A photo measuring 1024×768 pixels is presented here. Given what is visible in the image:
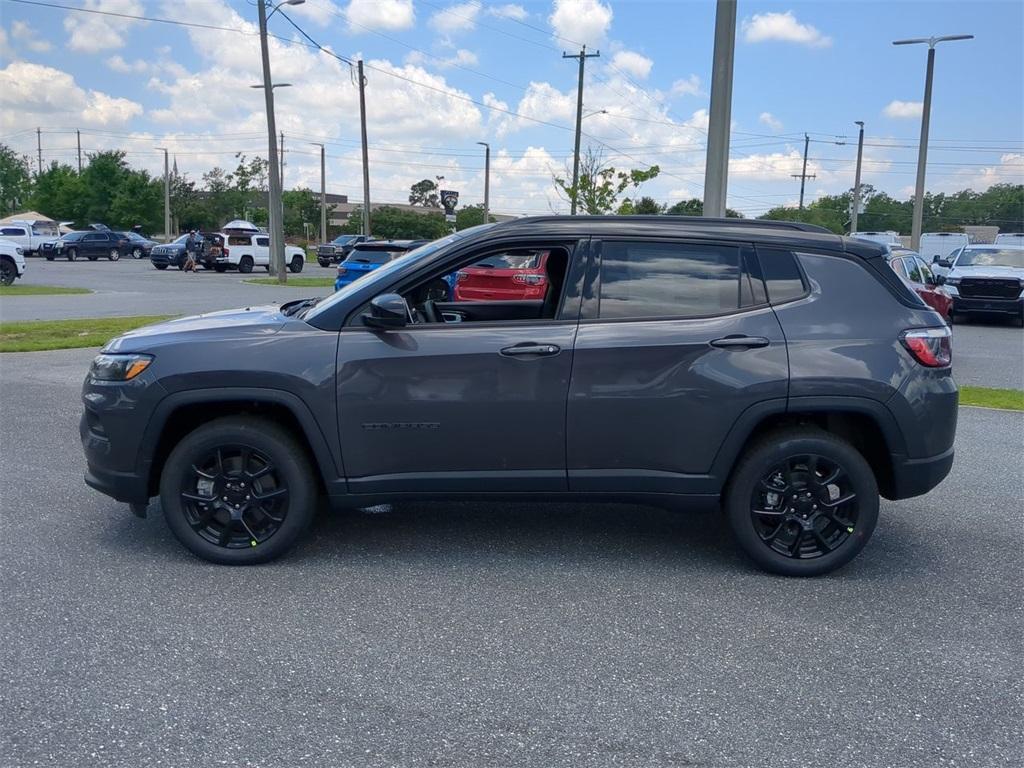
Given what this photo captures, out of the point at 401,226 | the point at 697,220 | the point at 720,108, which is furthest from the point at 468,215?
the point at 697,220

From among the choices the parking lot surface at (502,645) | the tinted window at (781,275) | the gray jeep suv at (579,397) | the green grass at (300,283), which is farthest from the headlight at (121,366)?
the green grass at (300,283)

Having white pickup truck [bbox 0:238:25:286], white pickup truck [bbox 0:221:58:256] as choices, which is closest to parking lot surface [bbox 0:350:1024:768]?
white pickup truck [bbox 0:238:25:286]

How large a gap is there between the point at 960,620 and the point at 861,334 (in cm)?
147

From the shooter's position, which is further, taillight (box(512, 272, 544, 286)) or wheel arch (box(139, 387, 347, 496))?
taillight (box(512, 272, 544, 286))

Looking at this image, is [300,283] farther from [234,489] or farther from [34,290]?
[234,489]

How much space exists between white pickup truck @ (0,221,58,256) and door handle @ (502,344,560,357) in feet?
162

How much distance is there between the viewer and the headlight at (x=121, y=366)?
474 cm

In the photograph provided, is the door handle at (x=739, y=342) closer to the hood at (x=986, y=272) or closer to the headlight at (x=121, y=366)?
the headlight at (x=121, y=366)

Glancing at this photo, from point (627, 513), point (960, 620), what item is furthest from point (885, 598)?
point (627, 513)

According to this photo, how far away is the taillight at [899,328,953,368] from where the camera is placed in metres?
4.75

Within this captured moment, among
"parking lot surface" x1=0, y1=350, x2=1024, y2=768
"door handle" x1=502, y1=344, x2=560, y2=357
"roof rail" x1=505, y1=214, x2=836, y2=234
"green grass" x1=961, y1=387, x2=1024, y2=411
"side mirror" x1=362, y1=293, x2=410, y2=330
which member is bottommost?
"parking lot surface" x1=0, y1=350, x2=1024, y2=768

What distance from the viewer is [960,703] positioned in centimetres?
358

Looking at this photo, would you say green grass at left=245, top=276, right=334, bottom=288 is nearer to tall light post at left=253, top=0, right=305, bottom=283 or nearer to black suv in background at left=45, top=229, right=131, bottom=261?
tall light post at left=253, top=0, right=305, bottom=283

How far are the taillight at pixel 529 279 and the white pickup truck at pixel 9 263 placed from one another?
23.0 metres
